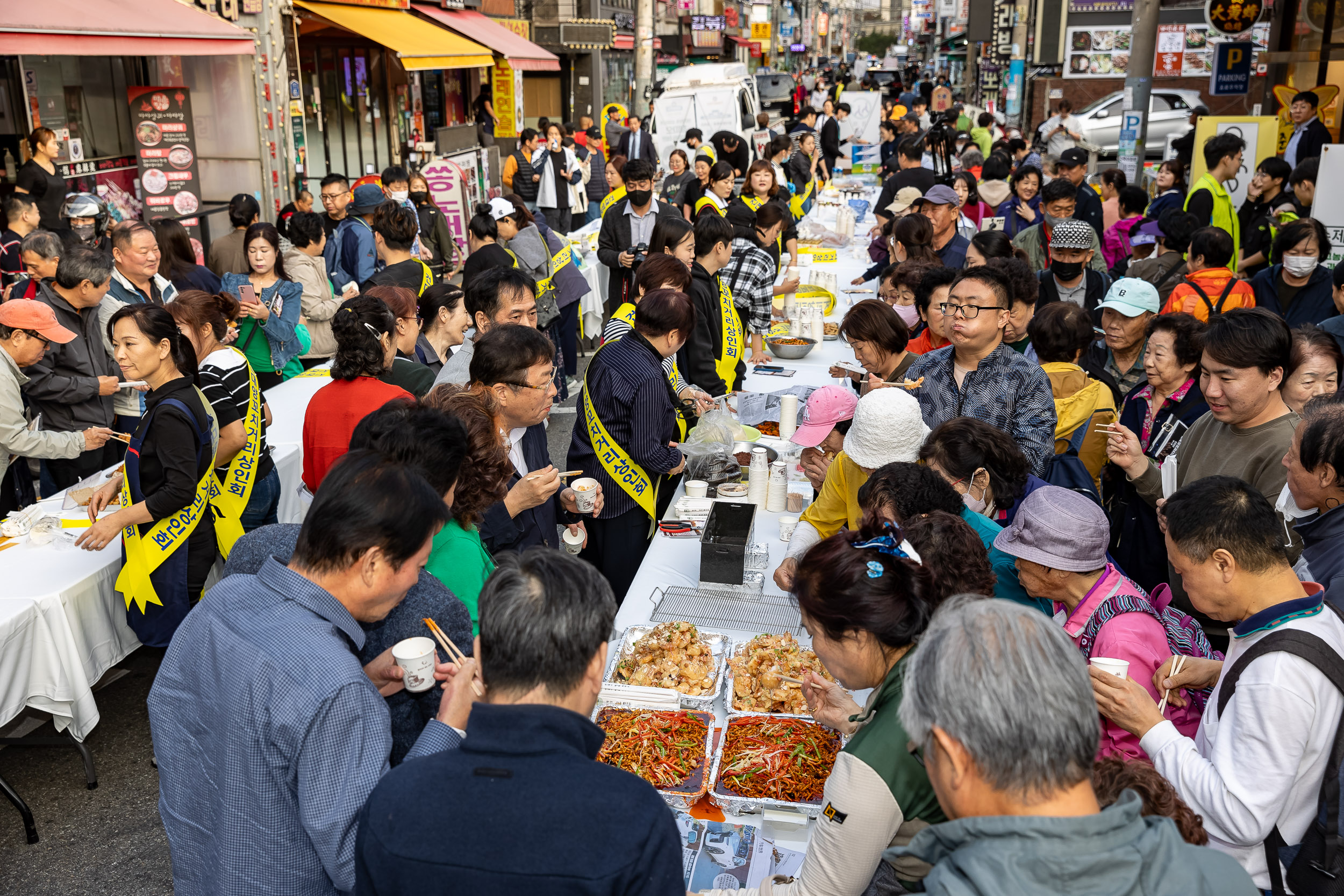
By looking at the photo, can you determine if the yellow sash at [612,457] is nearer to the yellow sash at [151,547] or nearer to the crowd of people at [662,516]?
the crowd of people at [662,516]

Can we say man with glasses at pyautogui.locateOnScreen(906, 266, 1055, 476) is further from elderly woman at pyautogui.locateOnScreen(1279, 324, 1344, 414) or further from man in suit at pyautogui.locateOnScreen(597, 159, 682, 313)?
man in suit at pyautogui.locateOnScreen(597, 159, 682, 313)

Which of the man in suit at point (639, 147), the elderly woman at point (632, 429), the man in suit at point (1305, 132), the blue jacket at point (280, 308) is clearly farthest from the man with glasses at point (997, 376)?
the man in suit at point (639, 147)

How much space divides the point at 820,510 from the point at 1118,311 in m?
2.17

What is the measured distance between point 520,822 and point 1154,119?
79.7ft

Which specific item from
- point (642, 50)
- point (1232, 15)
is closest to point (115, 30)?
point (1232, 15)

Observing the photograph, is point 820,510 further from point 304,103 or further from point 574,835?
point 304,103

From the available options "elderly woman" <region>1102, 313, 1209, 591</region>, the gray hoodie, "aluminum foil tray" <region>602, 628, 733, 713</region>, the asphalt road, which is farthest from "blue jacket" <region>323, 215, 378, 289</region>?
the gray hoodie

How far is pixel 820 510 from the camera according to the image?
373 cm

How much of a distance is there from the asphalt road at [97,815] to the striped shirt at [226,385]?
129 cm

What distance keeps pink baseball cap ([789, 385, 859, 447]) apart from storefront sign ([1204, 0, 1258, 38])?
457 inches

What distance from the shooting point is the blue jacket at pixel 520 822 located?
1501 mm

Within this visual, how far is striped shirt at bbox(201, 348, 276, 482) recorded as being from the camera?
4236mm

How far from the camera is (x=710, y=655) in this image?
3.24m

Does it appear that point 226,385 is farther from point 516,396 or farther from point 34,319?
point 516,396
